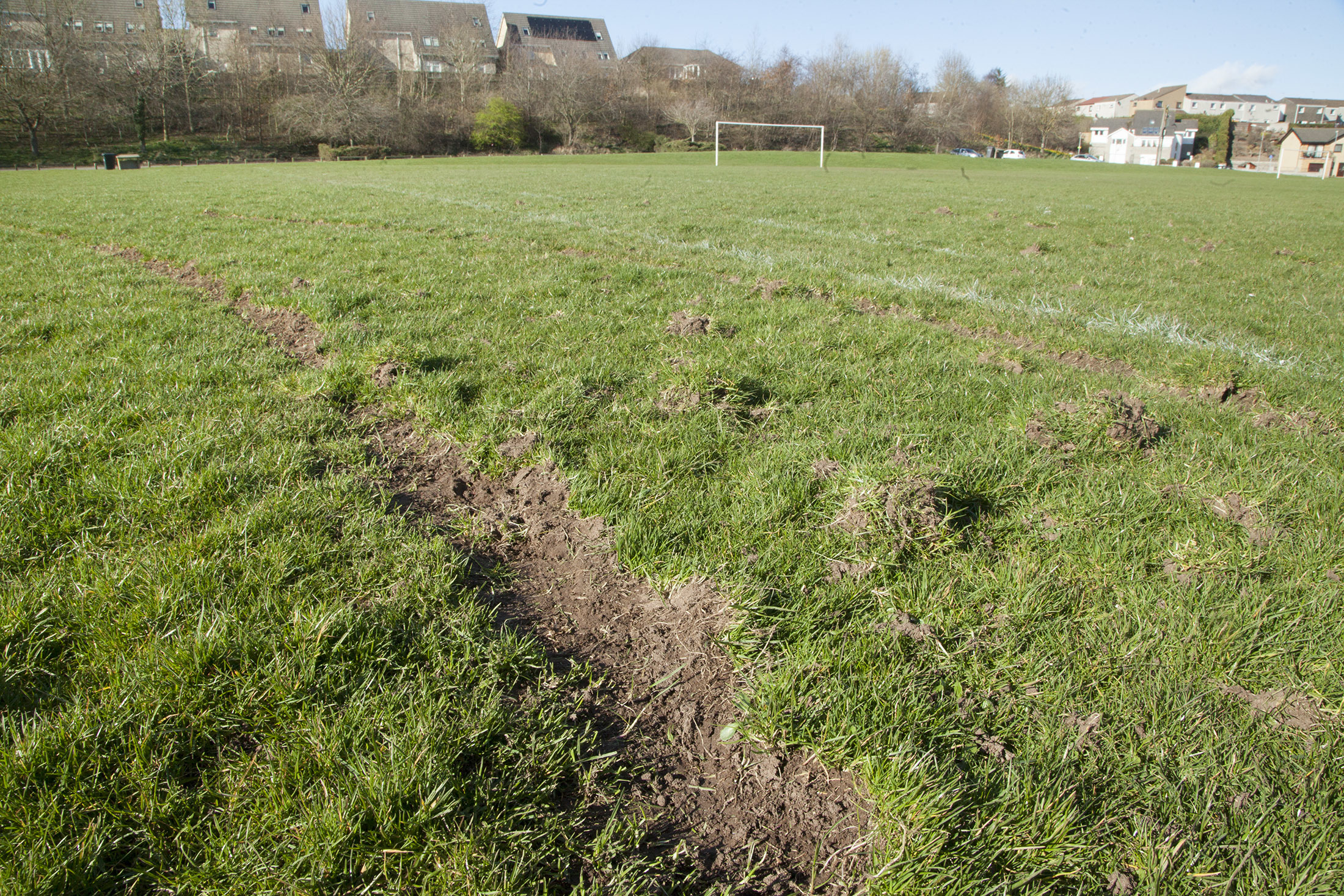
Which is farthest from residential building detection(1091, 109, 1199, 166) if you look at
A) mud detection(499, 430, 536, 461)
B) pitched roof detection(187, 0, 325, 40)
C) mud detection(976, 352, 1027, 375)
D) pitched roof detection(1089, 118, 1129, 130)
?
mud detection(499, 430, 536, 461)

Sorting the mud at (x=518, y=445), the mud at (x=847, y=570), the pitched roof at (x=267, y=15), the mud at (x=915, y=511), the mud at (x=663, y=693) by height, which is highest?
the pitched roof at (x=267, y=15)

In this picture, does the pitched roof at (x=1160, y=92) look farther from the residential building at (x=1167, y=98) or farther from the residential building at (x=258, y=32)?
the residential building at (x=258, y=32)

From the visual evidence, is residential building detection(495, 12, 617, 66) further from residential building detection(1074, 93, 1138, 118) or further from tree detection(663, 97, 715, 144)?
residential building detection(1074, 93, 1138, 118)

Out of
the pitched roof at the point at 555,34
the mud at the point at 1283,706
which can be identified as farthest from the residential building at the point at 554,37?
the mud at the point at 1283,706

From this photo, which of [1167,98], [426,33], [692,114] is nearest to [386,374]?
[692,114]

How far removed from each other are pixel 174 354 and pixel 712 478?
402cm

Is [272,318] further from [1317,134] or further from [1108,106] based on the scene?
[1108,106]

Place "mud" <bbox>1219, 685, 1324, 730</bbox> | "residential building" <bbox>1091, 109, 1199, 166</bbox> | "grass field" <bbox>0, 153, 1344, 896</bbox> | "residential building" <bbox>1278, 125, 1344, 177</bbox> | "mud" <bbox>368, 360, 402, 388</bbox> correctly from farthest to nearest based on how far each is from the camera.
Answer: "residential building" <bbox>1091, 109, 1199, 166</bbox>
"residential building" <bbox>1278, 125, 1344, 177</bbox>
"mud" <bbox>368, 360, 402, 388</bbox>
"mud" <bbox>1219, 685, 1324, 730</bbox>
"grass field" <bbox>0, 153, 1344, 896</bbox>

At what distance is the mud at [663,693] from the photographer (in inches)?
65.1

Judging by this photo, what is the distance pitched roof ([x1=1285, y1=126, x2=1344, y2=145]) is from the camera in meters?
67.9

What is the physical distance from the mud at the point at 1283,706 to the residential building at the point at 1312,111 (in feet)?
435

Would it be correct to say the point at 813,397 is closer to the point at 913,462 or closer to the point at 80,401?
the point at 913,462

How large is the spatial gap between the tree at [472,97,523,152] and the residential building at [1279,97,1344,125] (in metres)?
109

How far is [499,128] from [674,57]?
3817cm
